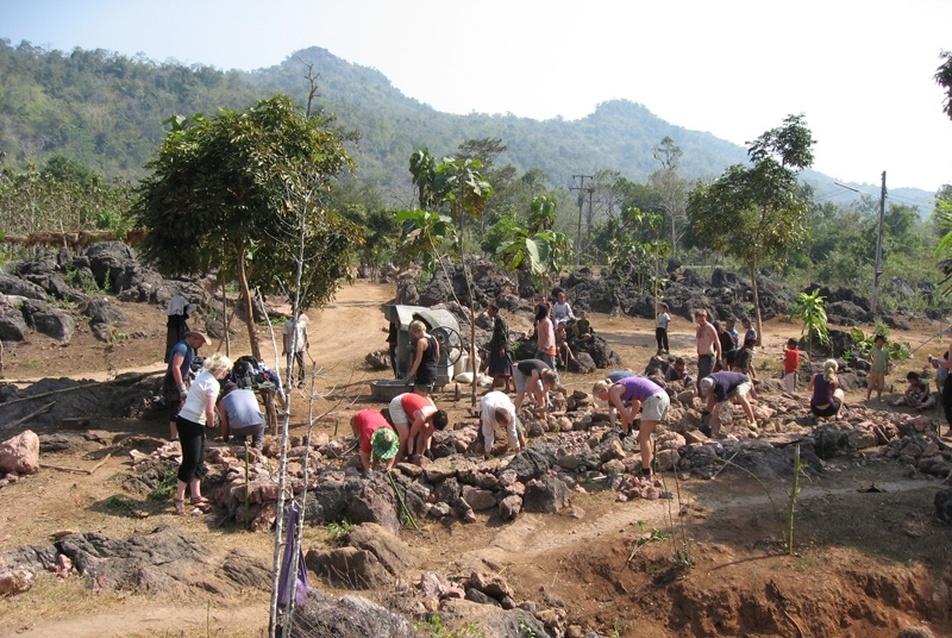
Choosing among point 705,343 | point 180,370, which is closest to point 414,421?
point 180,370

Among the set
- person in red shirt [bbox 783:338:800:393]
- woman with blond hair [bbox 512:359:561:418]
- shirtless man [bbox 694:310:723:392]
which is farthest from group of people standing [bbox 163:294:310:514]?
person in red shirt [bbox 783:338:800:393]

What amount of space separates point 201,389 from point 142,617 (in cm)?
234

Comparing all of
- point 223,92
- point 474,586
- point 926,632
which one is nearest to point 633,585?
point 474,586

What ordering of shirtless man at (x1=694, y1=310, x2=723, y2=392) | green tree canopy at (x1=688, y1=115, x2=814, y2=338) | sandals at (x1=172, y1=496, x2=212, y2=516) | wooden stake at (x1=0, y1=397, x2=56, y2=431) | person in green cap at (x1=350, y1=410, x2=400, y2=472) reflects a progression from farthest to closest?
green tree canopy at (x1=688, y1=115, x2=814, y2=338) → shirtless man at (x1=694, y1=310, x2=723, y2=392) → wooden stake at (x1=0, y1=397, x2=56, y2=431) → person in green cap at (x1=350, y1=410, x2=400, y2=472) → sandals at (x1=172, y1=496, x2=212, y2=516)

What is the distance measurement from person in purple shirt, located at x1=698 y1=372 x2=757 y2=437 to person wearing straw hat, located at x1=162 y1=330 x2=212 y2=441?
618cm

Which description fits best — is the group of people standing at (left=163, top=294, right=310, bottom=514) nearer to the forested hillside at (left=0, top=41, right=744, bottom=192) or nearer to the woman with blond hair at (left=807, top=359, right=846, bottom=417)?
the woman with blond hair at (left=807, top=359, right=846, bottom=417)

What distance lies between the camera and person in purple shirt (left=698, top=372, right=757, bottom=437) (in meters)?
10.0

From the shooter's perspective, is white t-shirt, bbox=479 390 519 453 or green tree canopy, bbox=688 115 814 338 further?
green tree canopy, bbox=688 115 814 338

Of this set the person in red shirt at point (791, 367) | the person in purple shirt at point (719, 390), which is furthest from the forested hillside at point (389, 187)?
the person in red shirt at point (791, 367)

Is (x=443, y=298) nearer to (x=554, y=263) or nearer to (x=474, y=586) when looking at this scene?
(x=554, y=263)

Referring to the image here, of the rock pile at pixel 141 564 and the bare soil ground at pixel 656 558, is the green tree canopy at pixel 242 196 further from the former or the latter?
the rock pile at pixel 141 564

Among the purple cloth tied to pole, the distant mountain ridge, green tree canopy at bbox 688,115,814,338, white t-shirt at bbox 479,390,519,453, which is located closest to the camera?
the purple cloth tied to pole

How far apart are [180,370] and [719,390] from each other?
658 cm

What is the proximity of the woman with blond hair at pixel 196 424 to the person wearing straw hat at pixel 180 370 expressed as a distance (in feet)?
4.38
